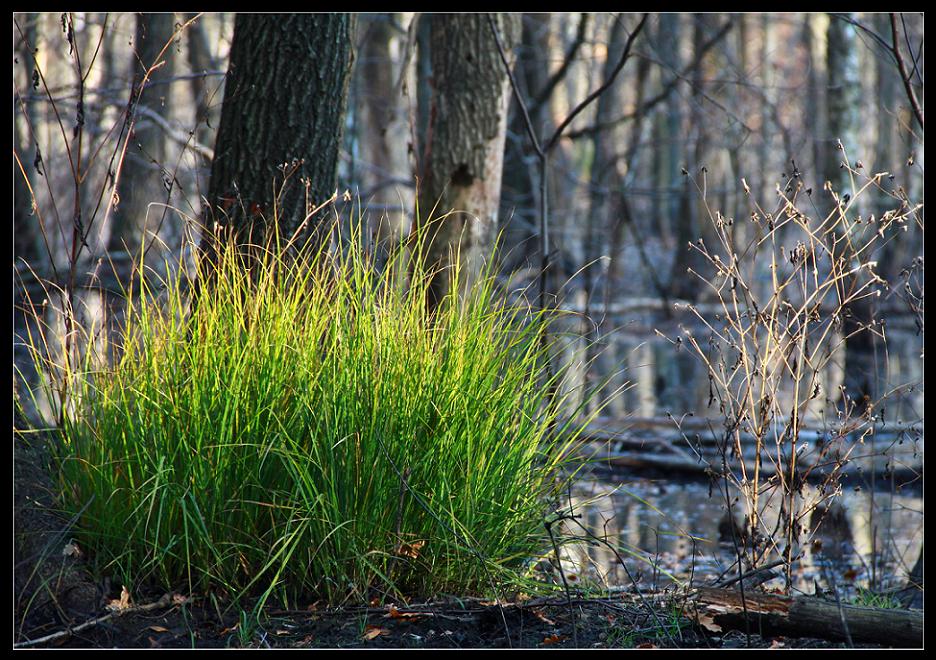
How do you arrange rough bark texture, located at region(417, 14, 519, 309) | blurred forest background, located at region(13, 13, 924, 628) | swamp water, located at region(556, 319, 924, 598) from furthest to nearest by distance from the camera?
rough bark texture, located at region(417, 14, 519, 309) → swamp water, located at region(556, 319, 924, 598) → blurred forest background, located at region(13, 13, 924, 628)

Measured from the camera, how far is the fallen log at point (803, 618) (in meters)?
2.49

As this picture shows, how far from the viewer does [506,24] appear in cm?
652

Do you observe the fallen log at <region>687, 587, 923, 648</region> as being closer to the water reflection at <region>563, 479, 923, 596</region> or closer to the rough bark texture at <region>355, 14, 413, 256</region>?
the water reflection at <region>563, 479, 923, 596</region>

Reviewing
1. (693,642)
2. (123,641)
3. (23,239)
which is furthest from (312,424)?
(23,239)

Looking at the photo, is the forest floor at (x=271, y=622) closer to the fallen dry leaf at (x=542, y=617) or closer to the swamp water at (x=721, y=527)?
the fallen dry leaf at (x=542, y=617)

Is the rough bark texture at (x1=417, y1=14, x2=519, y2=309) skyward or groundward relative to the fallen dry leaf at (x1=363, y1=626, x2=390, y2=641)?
skyward

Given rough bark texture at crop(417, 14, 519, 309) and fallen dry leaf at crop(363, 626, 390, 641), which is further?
rough bark texture at crop(417, 14, 519, 309)

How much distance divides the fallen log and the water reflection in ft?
2.60

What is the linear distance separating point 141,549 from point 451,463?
0.98m

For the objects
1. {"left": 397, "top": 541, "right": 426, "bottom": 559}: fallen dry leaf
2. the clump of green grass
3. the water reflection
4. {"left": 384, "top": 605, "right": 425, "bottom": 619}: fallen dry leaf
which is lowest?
the water reflection

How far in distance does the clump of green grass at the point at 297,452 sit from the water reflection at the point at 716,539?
38.5 inches

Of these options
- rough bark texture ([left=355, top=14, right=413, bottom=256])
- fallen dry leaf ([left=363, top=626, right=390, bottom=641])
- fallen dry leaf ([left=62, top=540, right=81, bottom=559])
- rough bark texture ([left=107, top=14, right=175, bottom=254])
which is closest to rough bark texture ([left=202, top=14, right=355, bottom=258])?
fallen dry leaf ([left=62, top=540, right=81, bottom=559])

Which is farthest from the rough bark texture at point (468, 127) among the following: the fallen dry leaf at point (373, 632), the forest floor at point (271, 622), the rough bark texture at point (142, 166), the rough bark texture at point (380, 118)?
the rough bark texture at point (380, 118)

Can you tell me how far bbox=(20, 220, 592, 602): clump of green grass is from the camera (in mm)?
2738
